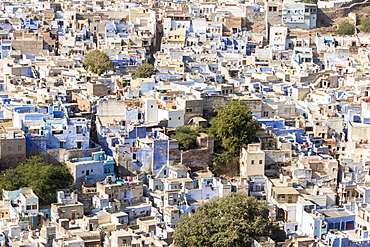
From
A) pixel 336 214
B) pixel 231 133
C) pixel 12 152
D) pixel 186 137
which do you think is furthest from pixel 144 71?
pixel 336 214

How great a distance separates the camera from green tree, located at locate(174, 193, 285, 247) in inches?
851

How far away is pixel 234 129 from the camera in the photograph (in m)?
26.8

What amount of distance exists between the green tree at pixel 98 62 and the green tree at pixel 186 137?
7.88 m

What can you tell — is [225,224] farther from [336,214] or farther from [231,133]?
[231,133]

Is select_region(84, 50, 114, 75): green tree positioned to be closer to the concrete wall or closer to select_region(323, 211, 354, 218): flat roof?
the concrete wall

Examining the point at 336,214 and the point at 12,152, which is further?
the point at 12,152

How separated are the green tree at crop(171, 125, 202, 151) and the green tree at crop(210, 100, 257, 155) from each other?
746 millimetres

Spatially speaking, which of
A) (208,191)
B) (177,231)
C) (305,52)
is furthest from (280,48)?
(177,231)

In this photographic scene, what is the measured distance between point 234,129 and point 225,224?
215 inches

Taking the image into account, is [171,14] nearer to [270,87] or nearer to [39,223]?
[270,87]

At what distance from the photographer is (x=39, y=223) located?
2272cm

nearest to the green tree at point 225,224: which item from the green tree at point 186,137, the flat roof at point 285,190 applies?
the flat roof at point 285,190

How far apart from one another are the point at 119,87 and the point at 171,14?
38.9ft

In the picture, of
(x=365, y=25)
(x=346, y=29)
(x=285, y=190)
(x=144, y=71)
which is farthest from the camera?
(x=365, y=25)
